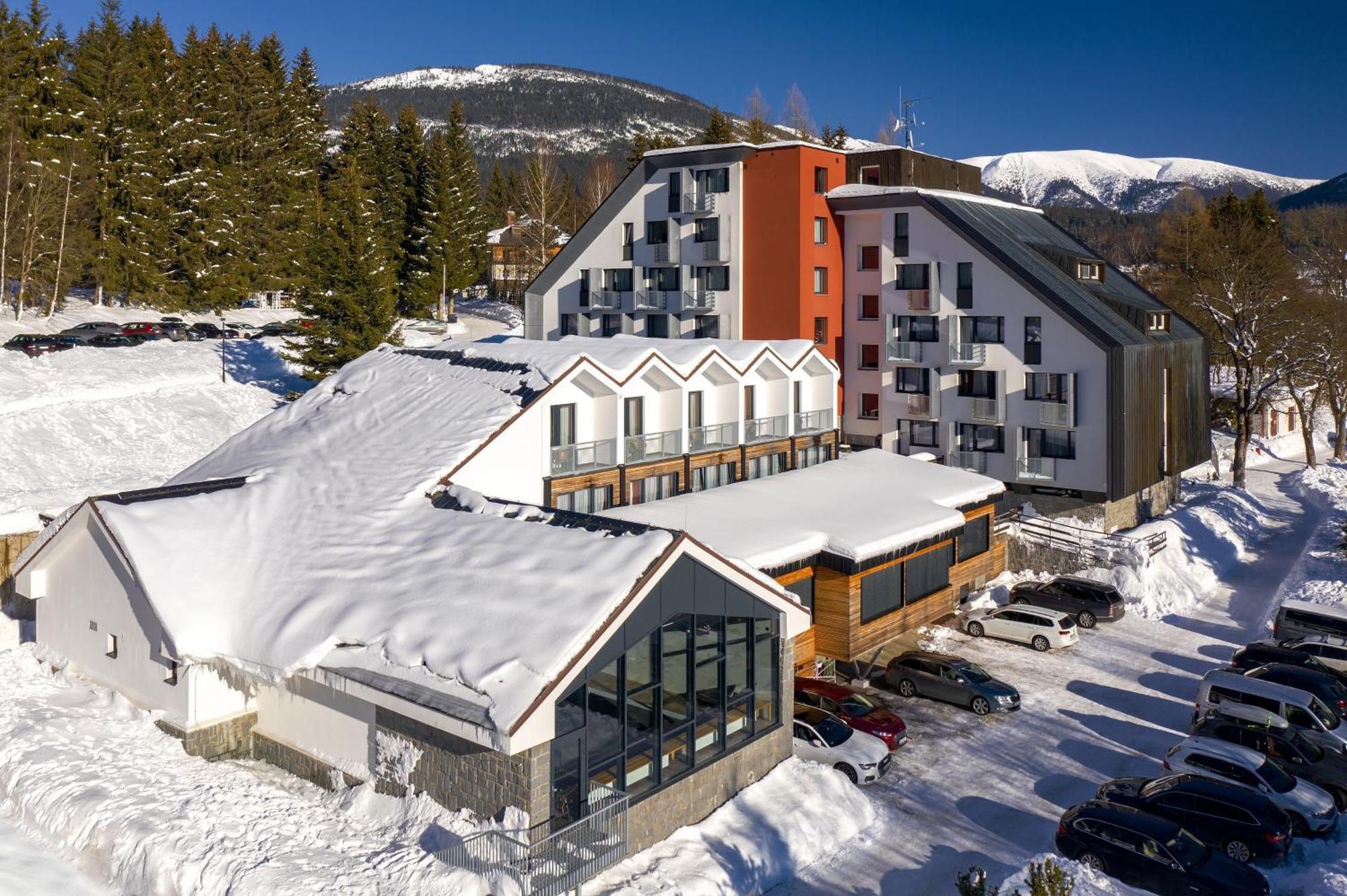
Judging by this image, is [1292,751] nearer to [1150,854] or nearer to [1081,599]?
[1150,854]

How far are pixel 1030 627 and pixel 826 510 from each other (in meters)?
6.64

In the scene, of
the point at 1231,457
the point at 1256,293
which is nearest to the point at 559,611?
the point at 1256,293

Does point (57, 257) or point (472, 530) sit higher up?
point (57, 257)

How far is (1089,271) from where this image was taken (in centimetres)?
4556

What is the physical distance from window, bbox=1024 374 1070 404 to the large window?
24.4 meters

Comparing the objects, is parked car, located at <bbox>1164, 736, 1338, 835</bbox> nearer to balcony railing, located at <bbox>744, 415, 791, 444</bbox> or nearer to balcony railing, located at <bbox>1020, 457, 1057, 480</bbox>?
balcony railing, located at <bbox>744, 415, 791, 444</bbox>

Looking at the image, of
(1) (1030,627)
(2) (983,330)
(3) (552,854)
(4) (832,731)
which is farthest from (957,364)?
(3) (552,854)

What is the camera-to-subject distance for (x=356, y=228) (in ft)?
152

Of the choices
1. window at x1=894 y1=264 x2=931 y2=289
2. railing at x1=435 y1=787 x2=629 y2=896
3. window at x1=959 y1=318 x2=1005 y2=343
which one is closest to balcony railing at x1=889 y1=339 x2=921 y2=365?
window at x1=959 y1=318 x2=1005 y2=343

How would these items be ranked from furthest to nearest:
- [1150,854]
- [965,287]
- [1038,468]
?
1. [965,287]
2. [1038,468]
3. [1150,854]

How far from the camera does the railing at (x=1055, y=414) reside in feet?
130

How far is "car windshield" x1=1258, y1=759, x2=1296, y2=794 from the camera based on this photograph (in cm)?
1944

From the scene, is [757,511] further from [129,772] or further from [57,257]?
[57,257]

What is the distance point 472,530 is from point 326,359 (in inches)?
1148
